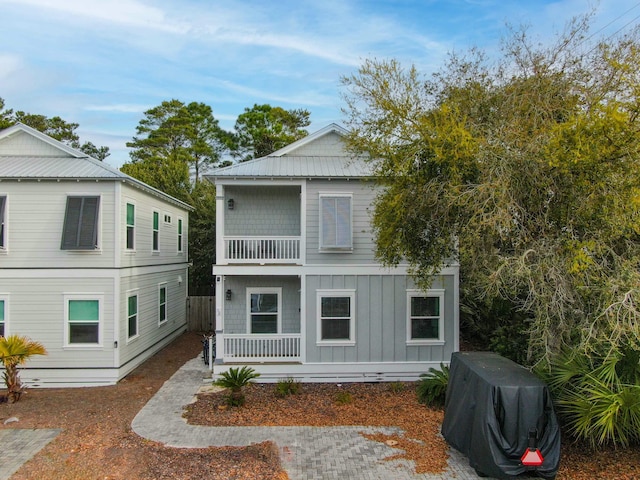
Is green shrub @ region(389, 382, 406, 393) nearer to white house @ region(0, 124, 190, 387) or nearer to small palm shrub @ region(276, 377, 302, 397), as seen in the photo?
small palm shrub @ region(276, 377, 302, 397)

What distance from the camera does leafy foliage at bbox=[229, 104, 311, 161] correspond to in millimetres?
33688

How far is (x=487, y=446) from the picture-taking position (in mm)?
5977

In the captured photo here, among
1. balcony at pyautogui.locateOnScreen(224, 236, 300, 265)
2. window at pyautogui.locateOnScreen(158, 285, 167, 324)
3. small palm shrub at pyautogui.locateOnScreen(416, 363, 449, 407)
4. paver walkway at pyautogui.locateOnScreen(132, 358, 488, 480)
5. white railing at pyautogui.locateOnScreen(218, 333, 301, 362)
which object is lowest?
paver walkway at pyautogui.locateOnScreen(132, 358, 488, 480)

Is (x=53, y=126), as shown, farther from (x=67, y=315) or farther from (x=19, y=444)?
(x=19, y=444)

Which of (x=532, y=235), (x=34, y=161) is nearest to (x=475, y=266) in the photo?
(x=532, y=235)

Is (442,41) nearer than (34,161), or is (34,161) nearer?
(442,41)

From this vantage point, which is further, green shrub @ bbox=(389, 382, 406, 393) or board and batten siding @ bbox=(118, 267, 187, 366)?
board and batten siding @ bbox=(118, 267, 187, 366)

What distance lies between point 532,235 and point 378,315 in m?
5.53

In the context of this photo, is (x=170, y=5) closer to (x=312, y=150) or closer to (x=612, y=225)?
(x=312, y=150)

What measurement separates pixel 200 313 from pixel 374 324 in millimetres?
10268

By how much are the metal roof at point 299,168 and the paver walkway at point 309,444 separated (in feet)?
20.4

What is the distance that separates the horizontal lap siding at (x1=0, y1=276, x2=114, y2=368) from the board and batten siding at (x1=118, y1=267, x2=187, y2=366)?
1.80ft

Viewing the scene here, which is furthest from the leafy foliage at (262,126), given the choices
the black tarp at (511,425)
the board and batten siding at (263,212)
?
the black tarp at (511,425)

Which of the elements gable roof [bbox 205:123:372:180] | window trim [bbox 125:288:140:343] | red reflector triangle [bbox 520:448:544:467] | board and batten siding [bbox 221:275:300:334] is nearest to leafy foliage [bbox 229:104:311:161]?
gable roof [bbox 205:123:372:180]
